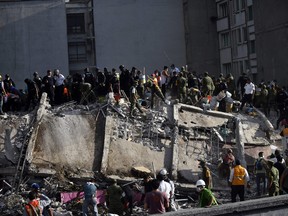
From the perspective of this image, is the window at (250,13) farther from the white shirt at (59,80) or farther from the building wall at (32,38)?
the white shirt at (59,80)

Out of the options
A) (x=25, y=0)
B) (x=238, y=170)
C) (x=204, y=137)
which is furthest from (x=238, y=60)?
(x=238, y=170)

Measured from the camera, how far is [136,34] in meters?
51.4

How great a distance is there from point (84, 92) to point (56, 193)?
5.57 metres

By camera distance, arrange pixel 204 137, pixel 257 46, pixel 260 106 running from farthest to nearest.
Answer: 1. pixel 257 46
2. pixel 260 106
3. pixel 204 137

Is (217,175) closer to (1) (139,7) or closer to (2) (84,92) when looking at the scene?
(2) (84,92)

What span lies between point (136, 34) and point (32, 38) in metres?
7.10

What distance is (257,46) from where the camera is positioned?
148 ft

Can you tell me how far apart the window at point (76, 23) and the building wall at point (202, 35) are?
733 cm

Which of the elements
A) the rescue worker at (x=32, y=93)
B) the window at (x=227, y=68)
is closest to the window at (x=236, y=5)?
the window at (x=227, y=68)

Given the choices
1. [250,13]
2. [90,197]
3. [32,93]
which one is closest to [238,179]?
[90,197]

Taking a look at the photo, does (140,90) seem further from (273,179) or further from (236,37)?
(236,37)

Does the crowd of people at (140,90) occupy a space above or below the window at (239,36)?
below

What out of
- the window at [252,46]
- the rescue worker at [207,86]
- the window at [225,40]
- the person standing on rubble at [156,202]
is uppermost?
the window at [225,40]

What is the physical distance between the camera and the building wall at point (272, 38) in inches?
1672
